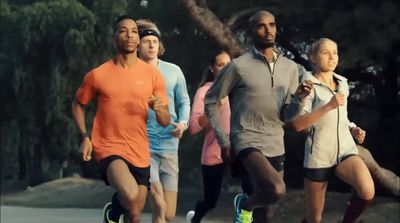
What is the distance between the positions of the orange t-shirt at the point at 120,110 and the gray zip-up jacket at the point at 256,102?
21.3 inches

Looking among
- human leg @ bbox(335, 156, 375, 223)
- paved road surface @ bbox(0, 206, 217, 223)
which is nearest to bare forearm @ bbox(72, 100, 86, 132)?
human leg @ bbox(335, 156, 375, 223)

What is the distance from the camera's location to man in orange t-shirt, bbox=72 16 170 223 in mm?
7801

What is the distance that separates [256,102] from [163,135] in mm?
1600

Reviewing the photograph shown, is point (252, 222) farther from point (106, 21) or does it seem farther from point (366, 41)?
point (106, 21)

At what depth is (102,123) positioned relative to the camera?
791 centimetres

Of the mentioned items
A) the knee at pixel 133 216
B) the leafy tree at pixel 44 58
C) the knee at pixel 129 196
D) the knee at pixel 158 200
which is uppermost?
the knee at pixel 129 196

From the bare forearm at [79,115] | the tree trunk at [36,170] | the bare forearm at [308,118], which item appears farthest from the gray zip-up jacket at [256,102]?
the tree trunk at [36,170]

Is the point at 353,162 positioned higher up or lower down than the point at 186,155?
higher up

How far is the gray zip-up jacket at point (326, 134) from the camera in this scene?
8.41 m

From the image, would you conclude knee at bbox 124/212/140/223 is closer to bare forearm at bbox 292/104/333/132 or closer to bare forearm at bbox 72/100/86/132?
bare forearm at bbox 72/100/86/132

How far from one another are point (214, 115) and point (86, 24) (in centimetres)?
2759

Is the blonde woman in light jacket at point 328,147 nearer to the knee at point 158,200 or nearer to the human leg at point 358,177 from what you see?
the human leg at point 358,177

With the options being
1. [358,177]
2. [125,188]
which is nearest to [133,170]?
[125,188]

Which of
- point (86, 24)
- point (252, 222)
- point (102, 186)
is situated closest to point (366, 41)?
point (252, 222)
